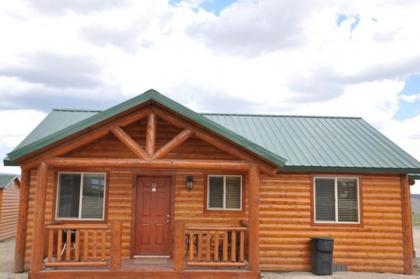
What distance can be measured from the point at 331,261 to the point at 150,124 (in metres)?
5.59

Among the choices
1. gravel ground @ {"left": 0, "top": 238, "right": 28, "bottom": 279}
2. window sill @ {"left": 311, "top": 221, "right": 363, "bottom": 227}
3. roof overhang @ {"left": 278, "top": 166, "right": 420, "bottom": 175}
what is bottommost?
gravel ground @ {"left": 0, "top": 238, "right": 28, "bottom": 279}

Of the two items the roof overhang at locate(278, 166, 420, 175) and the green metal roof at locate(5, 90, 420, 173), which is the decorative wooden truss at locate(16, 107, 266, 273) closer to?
the green metal roof at locate(5, 90, 420, 173)

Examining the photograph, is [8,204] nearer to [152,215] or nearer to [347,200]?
[152,215]

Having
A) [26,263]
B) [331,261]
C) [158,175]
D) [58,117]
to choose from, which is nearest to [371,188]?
[331,261]

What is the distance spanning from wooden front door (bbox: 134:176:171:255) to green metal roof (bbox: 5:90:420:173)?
224cm

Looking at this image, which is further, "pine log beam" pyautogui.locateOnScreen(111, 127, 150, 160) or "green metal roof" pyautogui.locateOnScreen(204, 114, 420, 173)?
"green metal roof" pyautogui.locateOnScreen(204, 114, 420, 173)

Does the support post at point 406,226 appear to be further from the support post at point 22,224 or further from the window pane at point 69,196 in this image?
the support post at point 22,224

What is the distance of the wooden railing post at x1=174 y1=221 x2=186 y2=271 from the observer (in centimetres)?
814

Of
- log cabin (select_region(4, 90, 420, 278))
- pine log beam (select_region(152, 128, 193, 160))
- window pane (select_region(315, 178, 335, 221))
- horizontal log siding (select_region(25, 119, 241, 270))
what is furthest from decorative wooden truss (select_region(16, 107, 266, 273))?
window pane (select_region(315, 178, 335, 221))

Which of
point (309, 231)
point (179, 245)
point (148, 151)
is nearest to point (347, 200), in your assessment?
point (309, 231)

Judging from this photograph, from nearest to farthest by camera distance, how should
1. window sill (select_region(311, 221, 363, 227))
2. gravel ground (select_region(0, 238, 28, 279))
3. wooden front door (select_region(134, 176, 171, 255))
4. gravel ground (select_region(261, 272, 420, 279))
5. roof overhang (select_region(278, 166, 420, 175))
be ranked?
gravel ground (select_region(0, 238, 28, 279)), gravel ground (select_region(261, 272, 420, 279)), roof overhang (select_region(278, 166, 420, 175)), wooden front door (select_region(134, 176, 171, 255)), window sill (select_region(311, 221, 363, 227))

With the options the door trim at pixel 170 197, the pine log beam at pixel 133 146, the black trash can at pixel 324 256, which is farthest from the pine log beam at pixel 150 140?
the black trash can at pixel 324 256

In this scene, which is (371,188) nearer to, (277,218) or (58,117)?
(277,218)

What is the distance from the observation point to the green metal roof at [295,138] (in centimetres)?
818
